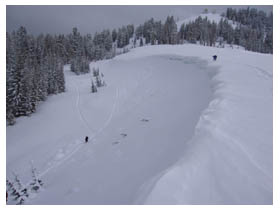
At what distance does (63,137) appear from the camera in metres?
15.3

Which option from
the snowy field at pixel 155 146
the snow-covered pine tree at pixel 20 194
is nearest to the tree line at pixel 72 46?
the snowy field at pixel 155 146

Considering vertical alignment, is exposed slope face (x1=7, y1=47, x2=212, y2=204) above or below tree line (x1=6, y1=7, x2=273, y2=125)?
below

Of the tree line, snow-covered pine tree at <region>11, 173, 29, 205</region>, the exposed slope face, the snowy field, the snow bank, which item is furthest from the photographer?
the tree line

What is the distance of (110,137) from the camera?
45.1 ft

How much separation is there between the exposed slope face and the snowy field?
7cm

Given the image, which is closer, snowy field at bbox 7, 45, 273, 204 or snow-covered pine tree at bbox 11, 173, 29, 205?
snowy field at bbox 7, 45, 273, 204

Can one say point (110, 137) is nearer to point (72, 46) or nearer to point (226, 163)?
point (226, 163)

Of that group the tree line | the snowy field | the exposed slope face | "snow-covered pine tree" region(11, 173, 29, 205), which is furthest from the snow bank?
the tree line

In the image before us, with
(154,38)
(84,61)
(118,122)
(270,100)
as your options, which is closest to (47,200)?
(118,122)

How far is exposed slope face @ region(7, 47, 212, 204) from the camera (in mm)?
7621

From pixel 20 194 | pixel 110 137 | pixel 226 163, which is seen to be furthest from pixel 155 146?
pixel 20 194

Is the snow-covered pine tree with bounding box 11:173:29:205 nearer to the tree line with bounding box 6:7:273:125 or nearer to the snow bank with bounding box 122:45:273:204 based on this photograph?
the snow bank with bounding box 122:45:273:204
